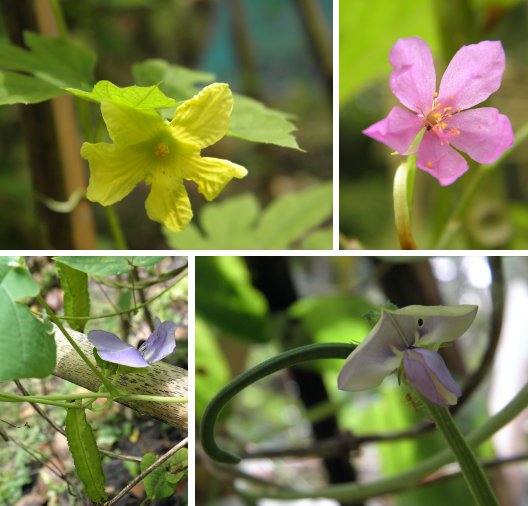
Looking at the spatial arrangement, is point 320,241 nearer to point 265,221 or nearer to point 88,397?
point 265,221

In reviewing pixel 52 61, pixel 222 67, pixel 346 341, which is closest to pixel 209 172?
pixel 52 61

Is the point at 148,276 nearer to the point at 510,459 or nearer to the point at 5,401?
the point at 5,401

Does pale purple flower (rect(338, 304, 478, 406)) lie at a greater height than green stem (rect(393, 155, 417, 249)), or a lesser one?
lesser

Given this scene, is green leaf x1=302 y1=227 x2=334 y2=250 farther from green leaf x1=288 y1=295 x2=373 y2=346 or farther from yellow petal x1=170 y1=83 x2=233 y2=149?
yellow petal x1=170 y1=83 x2=233 y2=149

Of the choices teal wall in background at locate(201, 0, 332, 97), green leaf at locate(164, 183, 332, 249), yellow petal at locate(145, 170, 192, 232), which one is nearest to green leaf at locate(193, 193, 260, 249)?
green leaf at locate(164, 183, 332, 249)

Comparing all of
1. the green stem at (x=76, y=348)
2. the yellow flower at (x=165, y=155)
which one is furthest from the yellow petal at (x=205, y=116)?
the green stem at (x=76, y=348)

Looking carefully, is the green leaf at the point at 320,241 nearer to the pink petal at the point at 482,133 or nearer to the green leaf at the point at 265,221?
the green leaf at the point at 265,221

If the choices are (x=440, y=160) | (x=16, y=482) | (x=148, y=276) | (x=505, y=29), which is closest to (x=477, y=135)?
(x=440, y=160)
